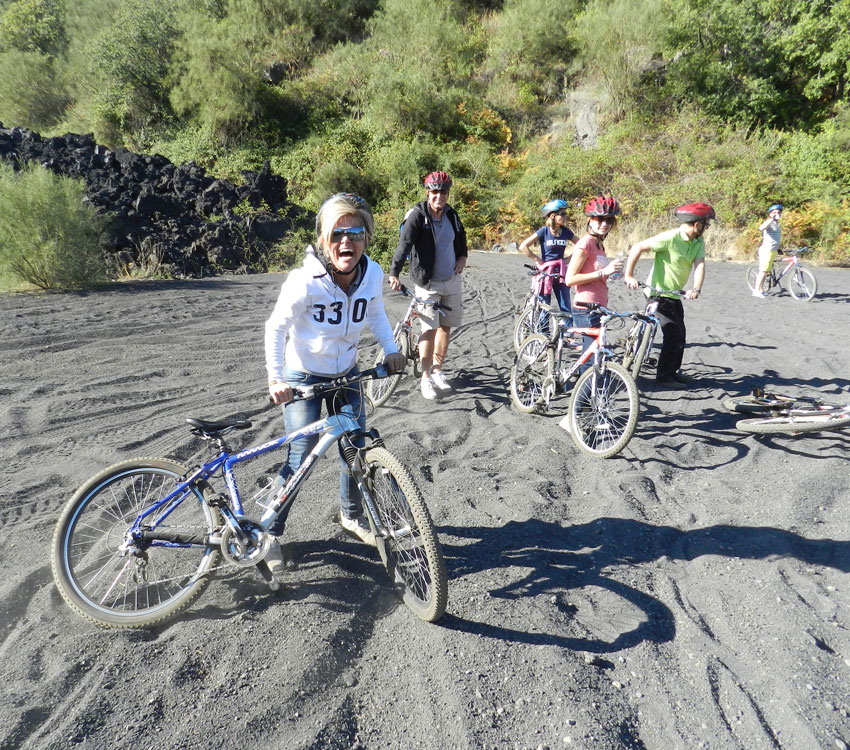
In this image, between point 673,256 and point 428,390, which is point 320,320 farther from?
point 673,256

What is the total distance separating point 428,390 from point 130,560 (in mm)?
3244

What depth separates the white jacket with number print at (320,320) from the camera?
2.39 meters

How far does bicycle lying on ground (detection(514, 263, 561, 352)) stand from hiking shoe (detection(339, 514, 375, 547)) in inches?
148

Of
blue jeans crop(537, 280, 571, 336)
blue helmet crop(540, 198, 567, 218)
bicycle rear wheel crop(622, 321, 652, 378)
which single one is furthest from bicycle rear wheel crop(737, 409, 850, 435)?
blue helmet crop(540, 198, 567, 218)

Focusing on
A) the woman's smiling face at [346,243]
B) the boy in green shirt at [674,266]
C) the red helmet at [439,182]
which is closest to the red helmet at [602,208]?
the boy in green shirt at [674,266]

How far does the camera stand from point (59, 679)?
2.08 metres

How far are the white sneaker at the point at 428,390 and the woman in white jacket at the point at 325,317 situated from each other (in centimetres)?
248

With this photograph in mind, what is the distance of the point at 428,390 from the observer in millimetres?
5223

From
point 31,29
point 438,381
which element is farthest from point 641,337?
point 31,29

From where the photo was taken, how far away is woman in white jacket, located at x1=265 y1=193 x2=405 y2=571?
7.72 ft

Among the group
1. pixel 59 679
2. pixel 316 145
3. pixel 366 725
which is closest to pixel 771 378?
pixel 366 725

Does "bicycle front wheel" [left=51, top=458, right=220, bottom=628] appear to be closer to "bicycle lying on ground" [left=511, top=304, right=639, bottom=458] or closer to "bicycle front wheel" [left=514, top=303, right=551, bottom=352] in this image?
"bicycle lying on ground" [left=511, top=304, right=639, bottom=458]

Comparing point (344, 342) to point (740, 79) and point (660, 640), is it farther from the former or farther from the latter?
point (740, 79)

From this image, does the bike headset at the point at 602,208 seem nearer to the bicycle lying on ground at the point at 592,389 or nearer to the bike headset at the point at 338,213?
the bicycle lying on ground at the point at 592,389
